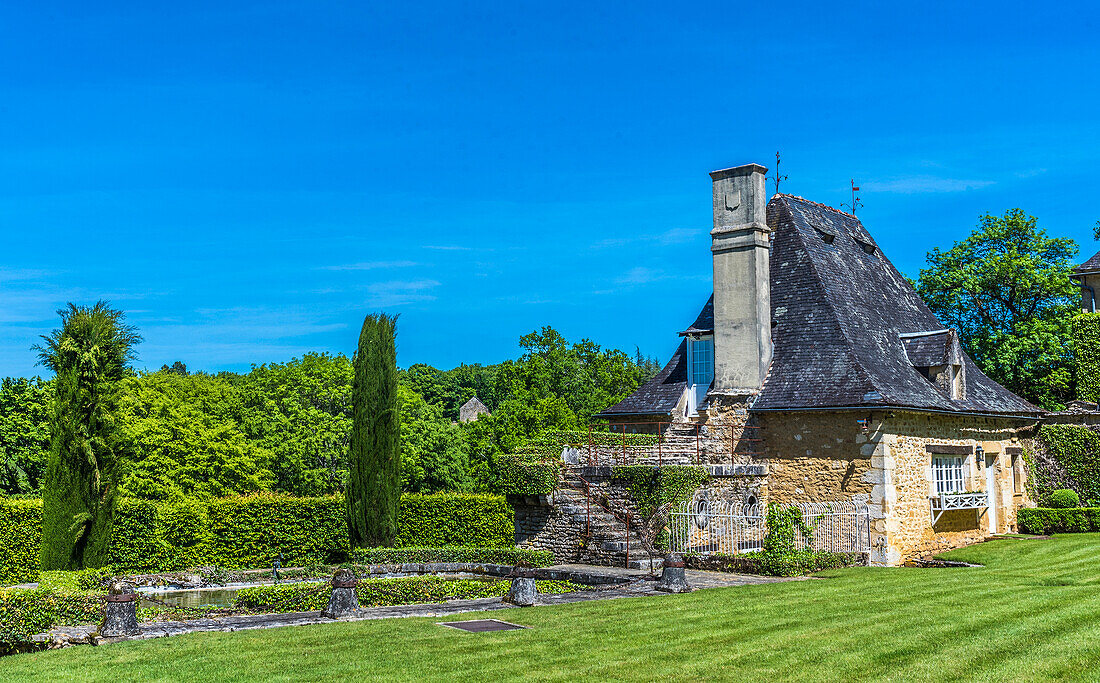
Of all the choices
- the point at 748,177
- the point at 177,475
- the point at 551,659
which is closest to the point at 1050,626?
the point at 551,659

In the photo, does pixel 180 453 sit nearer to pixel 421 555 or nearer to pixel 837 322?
pixel 421 555

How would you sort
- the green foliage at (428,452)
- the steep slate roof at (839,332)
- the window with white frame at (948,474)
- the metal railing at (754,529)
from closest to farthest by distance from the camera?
1. the metal railing at (754,529)
2. the steep slate roof at (839,332)
3. the window with white frame at (948,474)
4. the green foliage at (428,452)

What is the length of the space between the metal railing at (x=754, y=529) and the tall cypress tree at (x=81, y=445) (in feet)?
43.3

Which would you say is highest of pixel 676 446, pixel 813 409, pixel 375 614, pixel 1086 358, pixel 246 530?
pixel 1086 358

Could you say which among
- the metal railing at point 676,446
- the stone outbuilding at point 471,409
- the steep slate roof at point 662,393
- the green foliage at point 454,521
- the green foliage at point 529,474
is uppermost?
the stone outbuilding at point 471,409

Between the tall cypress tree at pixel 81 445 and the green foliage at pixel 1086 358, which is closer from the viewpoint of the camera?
the tall cypress tree at pixel 81 445

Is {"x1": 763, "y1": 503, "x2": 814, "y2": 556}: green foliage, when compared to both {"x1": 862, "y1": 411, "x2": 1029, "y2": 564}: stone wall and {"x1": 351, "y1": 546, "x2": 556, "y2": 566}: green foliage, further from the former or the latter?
{"x1": 351, "y1": 546, "x2": 556, "y2": 566}: green foliage

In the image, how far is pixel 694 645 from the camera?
424 inches

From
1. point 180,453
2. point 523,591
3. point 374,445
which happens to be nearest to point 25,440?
point 180,453

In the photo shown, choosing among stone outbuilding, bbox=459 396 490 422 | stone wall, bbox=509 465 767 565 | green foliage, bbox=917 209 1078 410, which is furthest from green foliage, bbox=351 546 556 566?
stone outbuilding, bbox=459 396 490 422

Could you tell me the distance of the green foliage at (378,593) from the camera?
16.9 meters

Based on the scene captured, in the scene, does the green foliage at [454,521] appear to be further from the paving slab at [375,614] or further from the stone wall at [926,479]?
the stone wall at [926,479]

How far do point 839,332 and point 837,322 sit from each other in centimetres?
33

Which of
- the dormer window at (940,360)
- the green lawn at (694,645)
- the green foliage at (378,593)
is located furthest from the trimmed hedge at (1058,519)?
the green foliage at (378,593)
